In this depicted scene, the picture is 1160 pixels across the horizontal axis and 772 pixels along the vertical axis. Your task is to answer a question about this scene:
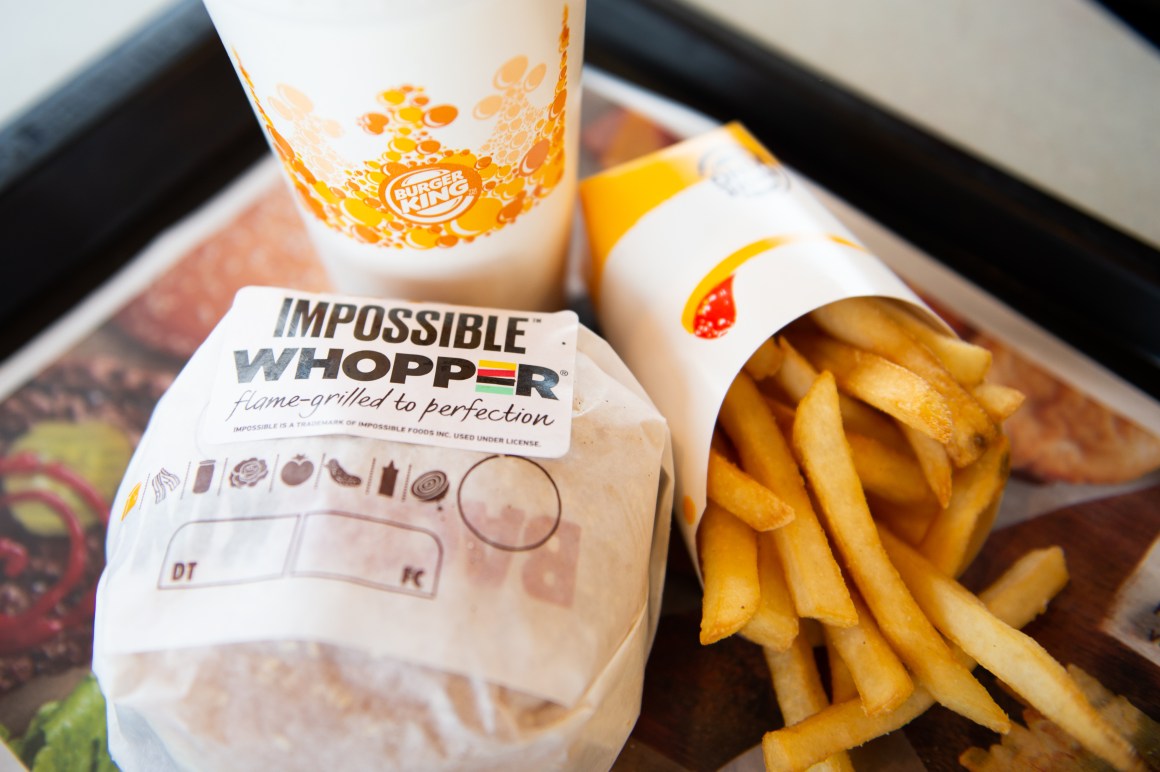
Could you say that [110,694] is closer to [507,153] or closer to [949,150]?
[507,153]

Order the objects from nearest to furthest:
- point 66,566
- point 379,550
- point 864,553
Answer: point 379,550 → point 864,553 → point 66,566

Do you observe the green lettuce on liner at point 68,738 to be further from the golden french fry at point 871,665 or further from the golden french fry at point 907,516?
the golden french fry at point 907,516

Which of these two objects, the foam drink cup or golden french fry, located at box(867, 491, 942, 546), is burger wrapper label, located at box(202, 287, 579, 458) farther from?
golden french fry, located at box(867, 491, 942, 546)

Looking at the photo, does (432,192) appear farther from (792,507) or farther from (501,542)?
(792,507)

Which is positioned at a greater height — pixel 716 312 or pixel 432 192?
pixel 432 192

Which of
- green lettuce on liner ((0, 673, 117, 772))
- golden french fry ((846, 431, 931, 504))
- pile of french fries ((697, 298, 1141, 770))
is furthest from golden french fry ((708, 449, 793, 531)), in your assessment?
green lettuce on liner ((0, 673, 117, 772))

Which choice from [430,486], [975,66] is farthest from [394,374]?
[975,66]
